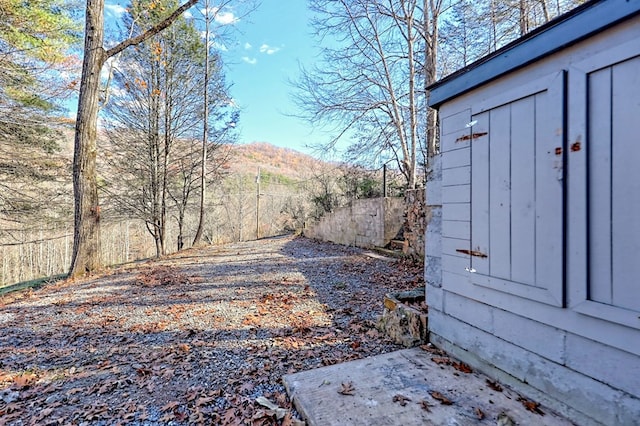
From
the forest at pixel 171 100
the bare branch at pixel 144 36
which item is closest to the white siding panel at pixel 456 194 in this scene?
the forest at pixel 171 100

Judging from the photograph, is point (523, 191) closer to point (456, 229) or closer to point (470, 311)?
point (456, 229)

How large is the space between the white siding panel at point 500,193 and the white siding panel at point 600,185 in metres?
0.40

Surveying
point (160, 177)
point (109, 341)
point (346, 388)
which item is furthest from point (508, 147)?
point (160, 177)

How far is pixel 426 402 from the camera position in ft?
5.29

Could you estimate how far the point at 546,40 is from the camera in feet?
4.97

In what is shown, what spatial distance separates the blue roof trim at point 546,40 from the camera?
125cm

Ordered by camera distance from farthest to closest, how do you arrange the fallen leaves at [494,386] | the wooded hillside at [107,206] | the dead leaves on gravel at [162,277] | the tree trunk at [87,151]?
the wooded hillside at [107,206] < the tree trunk at [87,151] < the dead leaves on gravel at [162,277] < the fallen leaves at [494,386]

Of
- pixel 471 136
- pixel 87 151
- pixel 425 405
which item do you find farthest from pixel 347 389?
pixel 87 151

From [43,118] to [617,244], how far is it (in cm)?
1117

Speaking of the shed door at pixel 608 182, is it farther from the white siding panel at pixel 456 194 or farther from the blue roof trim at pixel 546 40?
the white siding panel at pixel 456 194

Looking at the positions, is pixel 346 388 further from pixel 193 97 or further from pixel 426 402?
pixel 193 97

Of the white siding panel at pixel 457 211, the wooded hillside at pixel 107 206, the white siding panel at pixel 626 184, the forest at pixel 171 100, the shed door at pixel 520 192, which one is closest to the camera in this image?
the white siding panel at pixel 626 184

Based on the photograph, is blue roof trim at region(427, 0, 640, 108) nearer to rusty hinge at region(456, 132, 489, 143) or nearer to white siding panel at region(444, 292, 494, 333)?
rusty hinge at region(456, 132, 489, 143)

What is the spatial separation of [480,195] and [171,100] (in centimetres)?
1019
